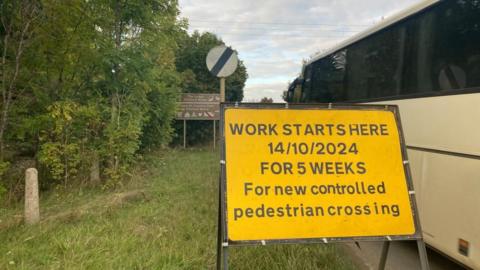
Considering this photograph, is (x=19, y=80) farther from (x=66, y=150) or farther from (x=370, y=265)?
(x=370, y=265)

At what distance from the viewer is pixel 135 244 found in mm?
4004

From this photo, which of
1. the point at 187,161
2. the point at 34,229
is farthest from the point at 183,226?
the point at 187,161

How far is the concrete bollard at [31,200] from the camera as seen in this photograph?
466cm

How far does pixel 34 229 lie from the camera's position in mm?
4375

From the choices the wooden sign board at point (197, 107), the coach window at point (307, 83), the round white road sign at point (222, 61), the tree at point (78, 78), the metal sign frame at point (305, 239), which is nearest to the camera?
the metal sign frame at point (305, 239)

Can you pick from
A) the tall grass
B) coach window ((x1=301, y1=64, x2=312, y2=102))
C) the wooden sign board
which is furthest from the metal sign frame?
the wooden sign board

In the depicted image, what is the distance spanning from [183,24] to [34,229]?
19.2 ft

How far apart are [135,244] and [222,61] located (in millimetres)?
3303

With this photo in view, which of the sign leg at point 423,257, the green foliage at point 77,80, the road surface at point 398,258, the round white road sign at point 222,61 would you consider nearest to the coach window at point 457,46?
the sign leg at point 423,257

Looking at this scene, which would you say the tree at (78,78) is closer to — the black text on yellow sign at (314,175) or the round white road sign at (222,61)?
the round white road sign at (222,61)

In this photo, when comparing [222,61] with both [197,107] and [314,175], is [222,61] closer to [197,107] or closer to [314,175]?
[314,175]

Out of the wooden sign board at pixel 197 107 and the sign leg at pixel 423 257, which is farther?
the wooden sign board at pixel 197 107

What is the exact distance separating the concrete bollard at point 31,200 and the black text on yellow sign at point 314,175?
314 cm

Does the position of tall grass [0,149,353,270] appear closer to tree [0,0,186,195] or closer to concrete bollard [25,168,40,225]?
concrete bollard [25,168,40,225]
